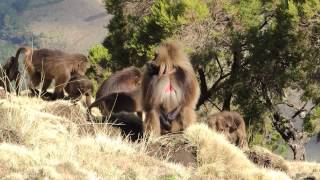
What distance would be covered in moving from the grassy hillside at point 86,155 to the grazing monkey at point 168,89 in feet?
2.85

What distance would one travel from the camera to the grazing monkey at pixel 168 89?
11.9 metres

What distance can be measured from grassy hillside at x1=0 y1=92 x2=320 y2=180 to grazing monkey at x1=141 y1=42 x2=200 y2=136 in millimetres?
868

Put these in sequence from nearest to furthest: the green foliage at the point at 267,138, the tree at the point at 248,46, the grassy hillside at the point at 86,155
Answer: the grassy hillside at the point at 86,155 → the tree at the point at 248,46 → the green foliage at the point at 267,138

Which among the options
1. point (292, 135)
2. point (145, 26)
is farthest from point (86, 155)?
point (145, 26)

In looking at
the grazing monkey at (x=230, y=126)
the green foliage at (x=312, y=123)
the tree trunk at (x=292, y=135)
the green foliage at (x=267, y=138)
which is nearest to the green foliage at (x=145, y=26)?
the green foliage at (x=267, y=138)

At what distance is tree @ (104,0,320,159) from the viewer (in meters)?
28.2

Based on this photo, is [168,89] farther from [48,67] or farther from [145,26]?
[145,26]

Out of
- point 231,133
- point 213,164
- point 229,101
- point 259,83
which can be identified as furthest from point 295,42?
point 213,164

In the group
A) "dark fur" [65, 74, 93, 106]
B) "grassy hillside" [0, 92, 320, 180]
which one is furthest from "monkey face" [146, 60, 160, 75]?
"dark fur" [65, 74, 93, 106]

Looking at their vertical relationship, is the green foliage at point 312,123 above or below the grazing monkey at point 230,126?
below

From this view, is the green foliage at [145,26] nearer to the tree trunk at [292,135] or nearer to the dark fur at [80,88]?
the tree trunk at [292,135]

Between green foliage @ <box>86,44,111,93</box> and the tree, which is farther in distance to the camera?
green foliage @ <box>86,44,111,93</box>

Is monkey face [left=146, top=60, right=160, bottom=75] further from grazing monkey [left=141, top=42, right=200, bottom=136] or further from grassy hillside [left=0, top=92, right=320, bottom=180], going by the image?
grassy hillside [left=0, top=92, right=320, bottom=180]

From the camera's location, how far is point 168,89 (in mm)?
12055
